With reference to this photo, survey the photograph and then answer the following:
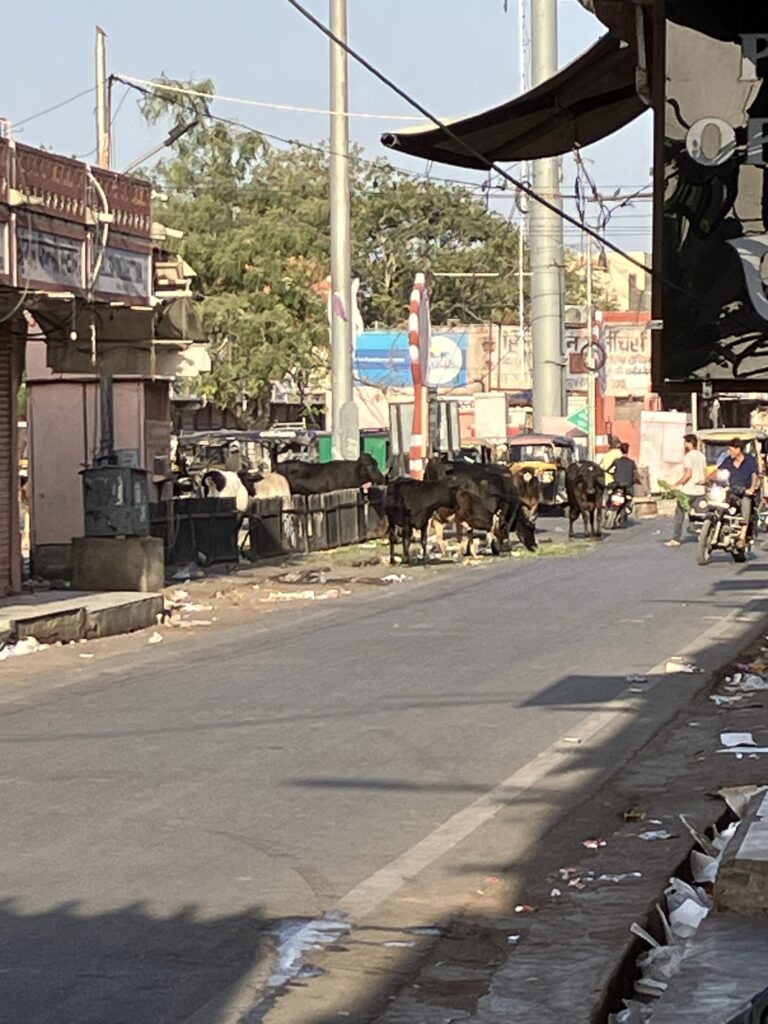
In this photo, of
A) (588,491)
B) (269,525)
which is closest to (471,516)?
(269,525)

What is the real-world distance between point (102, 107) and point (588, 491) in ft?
38.9

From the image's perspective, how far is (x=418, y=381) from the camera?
32.6 meters

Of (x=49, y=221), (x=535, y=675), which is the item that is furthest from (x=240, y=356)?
(x=535, y=675)

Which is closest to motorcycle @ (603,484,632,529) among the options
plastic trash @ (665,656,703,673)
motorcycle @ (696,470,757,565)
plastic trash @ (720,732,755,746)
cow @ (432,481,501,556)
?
cow @ (432,481,501,556)

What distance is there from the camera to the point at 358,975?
662cm

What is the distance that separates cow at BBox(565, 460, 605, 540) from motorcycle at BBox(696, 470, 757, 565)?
7630 millimetres

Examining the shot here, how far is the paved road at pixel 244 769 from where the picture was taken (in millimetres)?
6922

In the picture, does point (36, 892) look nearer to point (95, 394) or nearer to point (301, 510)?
point (95, 394)

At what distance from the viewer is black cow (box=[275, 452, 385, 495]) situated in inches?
1432

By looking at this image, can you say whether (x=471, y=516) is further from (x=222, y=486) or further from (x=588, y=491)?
(x=588, y=491)

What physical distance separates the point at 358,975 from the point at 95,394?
22.9 meters

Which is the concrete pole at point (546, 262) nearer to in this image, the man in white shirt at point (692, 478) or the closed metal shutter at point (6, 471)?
the man in white shirt at point (692, 478)

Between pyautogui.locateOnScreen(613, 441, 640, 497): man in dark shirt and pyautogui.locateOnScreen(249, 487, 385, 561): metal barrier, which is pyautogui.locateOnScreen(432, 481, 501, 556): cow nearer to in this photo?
pyautogui.locateOnScreen(249, 487, 385, 561): metal barrier

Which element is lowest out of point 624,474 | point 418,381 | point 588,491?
point 588,491
